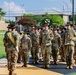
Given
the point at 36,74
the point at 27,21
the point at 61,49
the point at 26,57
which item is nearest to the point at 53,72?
the point at 36,74

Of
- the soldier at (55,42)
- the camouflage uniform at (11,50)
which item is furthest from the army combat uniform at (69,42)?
the camouflage uniform at (11,50)

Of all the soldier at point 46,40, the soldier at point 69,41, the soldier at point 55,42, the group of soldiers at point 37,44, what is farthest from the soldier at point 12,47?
the soldier at point 55,42

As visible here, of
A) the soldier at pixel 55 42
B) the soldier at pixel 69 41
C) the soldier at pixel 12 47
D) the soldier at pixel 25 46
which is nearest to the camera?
the soldier at pixel 12 47

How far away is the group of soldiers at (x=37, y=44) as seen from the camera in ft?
38.8

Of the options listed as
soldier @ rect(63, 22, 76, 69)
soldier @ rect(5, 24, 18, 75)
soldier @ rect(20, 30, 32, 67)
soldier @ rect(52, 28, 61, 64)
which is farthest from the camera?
soldier @ rect(52, 28, 61, 64)

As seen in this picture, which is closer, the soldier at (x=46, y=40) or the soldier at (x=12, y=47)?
the soldier at (x=12, y=47)

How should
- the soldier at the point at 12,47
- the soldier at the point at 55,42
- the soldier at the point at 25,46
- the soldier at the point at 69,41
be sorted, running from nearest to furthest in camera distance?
the soldier at the point at 12,47
the soldier at the point at 69,41
the soldier at the point at 25,46
the soldier at the point at 55,42

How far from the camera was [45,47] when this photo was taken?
1426 centimetres

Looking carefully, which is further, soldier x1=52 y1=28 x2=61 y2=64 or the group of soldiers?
soldier x1=52 y1=28 x2=61 y2=64

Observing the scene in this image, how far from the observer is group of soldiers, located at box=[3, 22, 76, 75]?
1184 centimetres

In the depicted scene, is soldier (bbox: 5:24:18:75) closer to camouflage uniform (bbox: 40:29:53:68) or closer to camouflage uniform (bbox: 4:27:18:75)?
camouflage uniform (bbox: 4:27:18:75)

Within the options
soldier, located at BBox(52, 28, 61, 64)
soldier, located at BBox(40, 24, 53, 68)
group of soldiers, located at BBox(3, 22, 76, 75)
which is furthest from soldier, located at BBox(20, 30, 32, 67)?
soldier, located at BBox(52, 28, 61, 64)

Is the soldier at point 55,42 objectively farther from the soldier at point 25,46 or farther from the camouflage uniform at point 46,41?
the camouflage uniform at point 46,41

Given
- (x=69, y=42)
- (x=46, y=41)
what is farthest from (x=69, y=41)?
(x=46, y=41)
